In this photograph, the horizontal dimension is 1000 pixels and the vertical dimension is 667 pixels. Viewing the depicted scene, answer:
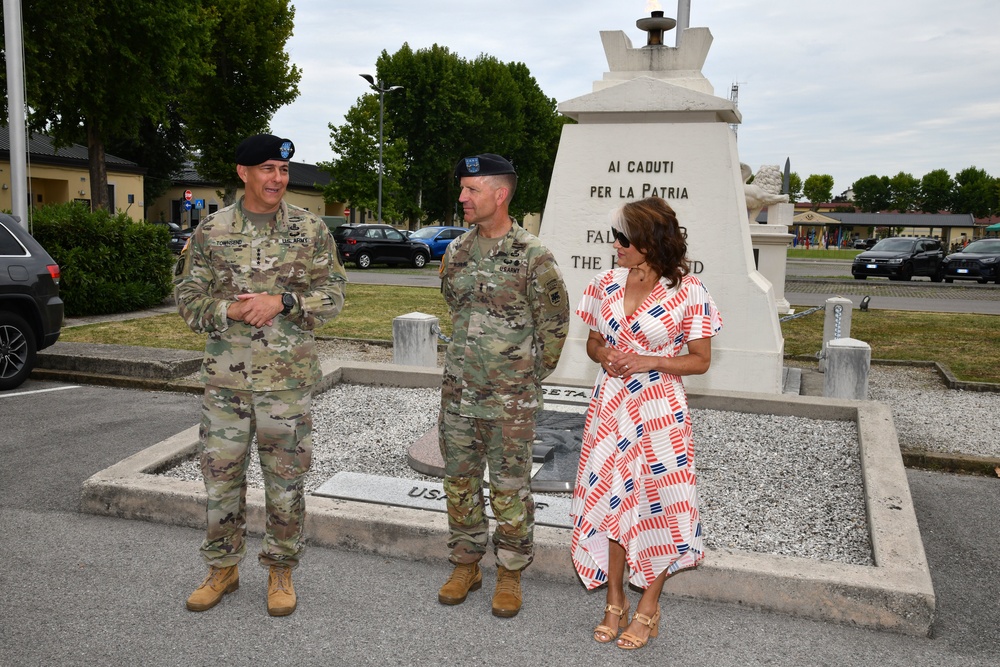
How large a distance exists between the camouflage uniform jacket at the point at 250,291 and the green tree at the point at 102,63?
53.7ft

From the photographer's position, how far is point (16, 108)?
36.3ft

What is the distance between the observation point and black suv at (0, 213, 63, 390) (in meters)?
7.89

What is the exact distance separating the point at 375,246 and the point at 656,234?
25.4 m

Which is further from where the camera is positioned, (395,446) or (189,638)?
(395,446)

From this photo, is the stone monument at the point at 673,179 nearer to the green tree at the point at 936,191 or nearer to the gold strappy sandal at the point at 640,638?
the gold strappy sandal at the point at 640,638

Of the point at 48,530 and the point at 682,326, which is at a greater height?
the point at 682,326

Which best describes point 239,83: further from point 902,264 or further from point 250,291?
point 250,291

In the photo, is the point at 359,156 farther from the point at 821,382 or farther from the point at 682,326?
the point at 682,326

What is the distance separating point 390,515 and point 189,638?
115 centimetres

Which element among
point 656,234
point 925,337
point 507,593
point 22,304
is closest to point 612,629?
point 507,593

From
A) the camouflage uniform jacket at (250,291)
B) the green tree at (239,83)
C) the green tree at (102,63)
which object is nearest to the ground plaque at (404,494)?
the camouflage uniform jacket at (250,291)

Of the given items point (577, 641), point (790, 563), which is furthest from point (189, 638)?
point (790, 563)

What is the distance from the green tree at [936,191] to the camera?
122 metres

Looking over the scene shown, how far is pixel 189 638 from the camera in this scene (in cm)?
323
